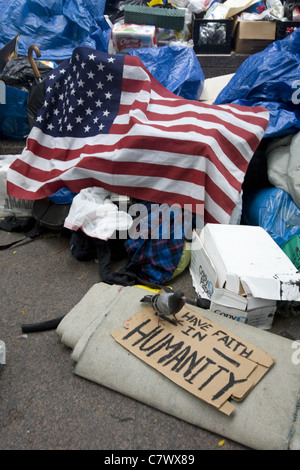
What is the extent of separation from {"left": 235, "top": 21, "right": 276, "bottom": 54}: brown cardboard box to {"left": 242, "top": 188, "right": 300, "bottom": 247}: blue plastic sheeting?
8.21 ft

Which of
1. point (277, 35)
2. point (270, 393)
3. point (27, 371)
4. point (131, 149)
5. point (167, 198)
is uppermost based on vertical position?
point (277, 35)

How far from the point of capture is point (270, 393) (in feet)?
4.27

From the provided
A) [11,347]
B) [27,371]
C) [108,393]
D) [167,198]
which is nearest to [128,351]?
A: [108,393]

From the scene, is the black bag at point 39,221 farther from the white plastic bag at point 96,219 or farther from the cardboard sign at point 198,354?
the cardboard sign at point 198,354

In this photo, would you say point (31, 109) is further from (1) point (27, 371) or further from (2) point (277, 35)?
(2) point (277, 35)

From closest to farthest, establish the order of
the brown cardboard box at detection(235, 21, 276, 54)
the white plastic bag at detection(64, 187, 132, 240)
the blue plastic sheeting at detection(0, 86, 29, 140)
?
the white plastic bag at detection(64, 187, 132, 240) → the blue plastic sheeting at detection(0, 86, 29, 140) → the brown cardboard box at detection(235, 21, 276, 54)

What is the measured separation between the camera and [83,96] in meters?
2.45

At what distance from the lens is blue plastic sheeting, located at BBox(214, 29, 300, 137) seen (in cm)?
226

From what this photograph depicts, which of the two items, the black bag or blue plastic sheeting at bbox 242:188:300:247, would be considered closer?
blue plastic sheeting at bbox 242:188:300:247

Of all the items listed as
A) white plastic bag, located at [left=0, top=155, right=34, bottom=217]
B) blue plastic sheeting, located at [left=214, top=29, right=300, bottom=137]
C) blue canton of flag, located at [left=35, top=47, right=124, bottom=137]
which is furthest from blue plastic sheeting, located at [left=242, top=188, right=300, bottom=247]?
white plastic bag, located at [left=0, top=155, right=34, bottom=217]

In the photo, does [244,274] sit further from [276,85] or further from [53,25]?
[53,25]

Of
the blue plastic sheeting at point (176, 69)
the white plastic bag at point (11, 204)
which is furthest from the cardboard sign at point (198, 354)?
the blue plastic sheeting at point (176, 69)

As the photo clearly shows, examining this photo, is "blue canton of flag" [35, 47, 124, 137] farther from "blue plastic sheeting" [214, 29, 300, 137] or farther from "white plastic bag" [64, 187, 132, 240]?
"blue plastic sheeting" [214, 29, 300, 137]

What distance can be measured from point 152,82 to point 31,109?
88cm
